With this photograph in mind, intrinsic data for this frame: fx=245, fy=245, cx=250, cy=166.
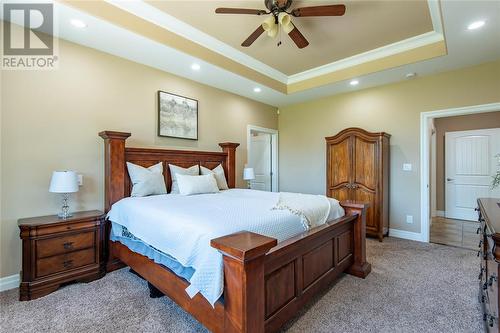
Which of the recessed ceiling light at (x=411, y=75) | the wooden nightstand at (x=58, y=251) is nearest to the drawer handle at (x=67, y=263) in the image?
the wooden nightstand at (x=58, y=251)

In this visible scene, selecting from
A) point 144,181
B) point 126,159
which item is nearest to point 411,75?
point 144,181

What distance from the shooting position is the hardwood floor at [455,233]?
3.78m

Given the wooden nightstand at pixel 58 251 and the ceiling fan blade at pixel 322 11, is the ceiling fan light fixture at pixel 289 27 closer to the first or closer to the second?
the ceiling fan blade at pixel 322 11

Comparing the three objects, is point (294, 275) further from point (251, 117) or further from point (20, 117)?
point (251, 117)

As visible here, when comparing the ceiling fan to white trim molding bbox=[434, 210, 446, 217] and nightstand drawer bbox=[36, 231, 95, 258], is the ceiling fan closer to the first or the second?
nightstand drawer bbox=[36, 231, 95, 258]

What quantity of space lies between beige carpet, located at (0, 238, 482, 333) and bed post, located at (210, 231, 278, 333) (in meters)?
0.61

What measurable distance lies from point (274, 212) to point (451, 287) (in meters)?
1.98

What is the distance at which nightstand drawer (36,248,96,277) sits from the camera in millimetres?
Result: 2291

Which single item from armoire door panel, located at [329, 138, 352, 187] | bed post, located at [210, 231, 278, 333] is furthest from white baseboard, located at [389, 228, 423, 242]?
bed post, located at [210, 231, 278, 333]

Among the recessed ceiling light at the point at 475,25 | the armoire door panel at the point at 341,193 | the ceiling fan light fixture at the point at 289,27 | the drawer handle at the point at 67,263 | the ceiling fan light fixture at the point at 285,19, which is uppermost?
the recessed ceiling light at the point at 475,25

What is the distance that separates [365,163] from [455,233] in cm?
212

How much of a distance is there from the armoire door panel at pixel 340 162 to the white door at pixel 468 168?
10.0ft

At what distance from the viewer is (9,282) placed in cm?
242

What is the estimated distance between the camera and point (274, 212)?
201 centimetres
